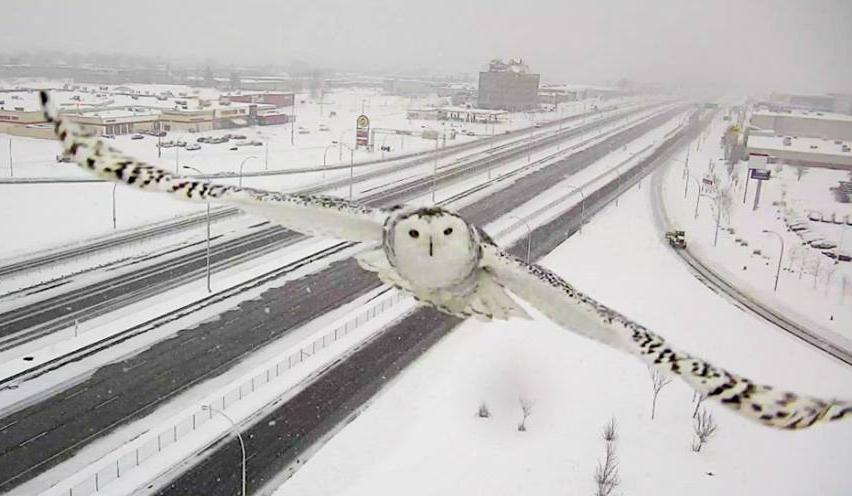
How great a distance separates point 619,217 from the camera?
44.1m

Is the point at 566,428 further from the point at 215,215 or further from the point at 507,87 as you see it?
the point at 507,87

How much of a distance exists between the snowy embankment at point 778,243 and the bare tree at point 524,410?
13033 mm

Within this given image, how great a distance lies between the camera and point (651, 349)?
554 centimetres

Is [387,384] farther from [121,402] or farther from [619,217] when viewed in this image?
[619,217]

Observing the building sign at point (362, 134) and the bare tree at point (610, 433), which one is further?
the building sign at point (362, 134)

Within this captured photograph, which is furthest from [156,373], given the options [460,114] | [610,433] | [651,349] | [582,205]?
[460,114]

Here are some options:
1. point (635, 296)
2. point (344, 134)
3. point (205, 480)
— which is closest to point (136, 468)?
point (205, 480)

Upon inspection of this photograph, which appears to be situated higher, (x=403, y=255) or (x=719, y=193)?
(x=403, y=255)

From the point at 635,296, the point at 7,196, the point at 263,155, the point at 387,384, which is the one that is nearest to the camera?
the point at 387,384

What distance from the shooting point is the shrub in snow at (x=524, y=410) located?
17906 millimetres

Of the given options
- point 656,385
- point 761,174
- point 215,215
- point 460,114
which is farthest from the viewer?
point 460,114

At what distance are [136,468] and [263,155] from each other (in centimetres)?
4876

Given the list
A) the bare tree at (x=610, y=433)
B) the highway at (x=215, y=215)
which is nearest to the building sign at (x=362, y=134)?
the highway at (x=215, y=215)

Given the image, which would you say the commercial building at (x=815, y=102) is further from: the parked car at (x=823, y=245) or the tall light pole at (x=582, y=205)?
the parked car at (x=823, y=245)
